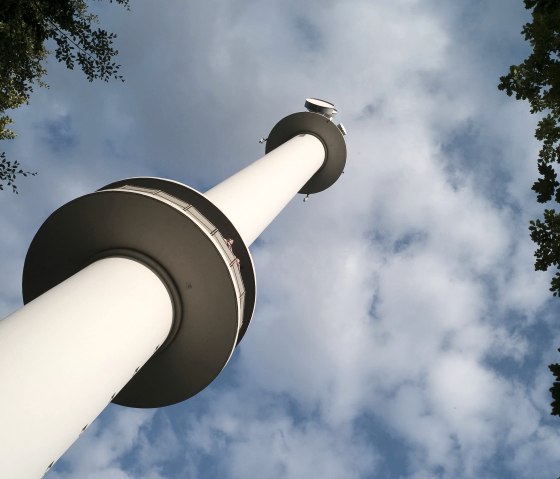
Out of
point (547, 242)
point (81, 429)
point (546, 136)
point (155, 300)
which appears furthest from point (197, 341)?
point (546, 136)

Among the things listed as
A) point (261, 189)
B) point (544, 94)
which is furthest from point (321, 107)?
point (544, 94)

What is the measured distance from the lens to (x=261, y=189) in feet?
62.2

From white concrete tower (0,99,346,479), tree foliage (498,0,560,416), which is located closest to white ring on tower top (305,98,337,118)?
white concrete tower (0,99,346,479)

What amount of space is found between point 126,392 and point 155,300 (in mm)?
4823

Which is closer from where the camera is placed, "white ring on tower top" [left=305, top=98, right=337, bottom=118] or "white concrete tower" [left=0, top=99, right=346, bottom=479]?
"white concrete tower" [left=0, top=99, right=346, bottom=479]

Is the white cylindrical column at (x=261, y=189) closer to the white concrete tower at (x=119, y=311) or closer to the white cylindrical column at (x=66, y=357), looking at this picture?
the white concrete tower at (x=119, y=311)

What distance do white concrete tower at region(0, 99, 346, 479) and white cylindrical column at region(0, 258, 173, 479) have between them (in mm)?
21

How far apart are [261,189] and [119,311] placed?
10.4m

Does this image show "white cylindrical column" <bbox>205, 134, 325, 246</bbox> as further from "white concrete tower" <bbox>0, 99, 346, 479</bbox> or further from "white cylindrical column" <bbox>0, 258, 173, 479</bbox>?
"white cylindrical column" <bbox>0, 258, 173, 479</bbox>

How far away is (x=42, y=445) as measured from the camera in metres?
7.27

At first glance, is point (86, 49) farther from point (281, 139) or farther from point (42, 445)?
point (281, 139)

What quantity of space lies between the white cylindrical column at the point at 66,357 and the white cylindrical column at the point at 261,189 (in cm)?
592

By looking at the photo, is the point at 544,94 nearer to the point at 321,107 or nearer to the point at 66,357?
the point at 66,357

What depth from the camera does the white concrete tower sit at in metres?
7.49
